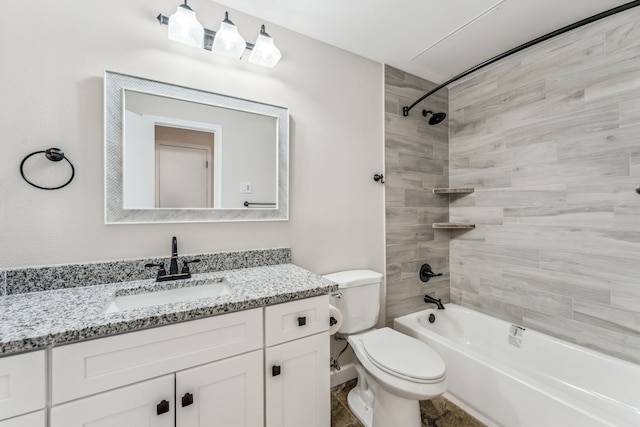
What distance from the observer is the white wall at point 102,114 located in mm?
1103

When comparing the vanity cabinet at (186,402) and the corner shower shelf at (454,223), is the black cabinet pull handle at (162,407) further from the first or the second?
the corner shower shelf at (454,223)

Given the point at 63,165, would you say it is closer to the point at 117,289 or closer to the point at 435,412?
the point at 117,289

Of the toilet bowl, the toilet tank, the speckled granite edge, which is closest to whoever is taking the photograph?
the speckled granite edge

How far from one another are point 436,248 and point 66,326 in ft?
7.72

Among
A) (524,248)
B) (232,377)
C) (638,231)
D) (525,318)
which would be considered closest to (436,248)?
(524,248)

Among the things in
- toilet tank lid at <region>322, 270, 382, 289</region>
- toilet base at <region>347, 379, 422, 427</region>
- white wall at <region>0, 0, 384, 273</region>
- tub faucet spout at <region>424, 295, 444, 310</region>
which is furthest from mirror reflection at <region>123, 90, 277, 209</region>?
tub faucet spout at <region>424, 295, 444, 310</region>

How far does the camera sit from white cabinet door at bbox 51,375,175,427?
79cm

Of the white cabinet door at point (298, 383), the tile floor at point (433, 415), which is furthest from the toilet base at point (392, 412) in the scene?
the white cabinet door at point (298, 383)

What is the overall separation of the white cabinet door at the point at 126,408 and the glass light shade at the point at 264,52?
154 cm

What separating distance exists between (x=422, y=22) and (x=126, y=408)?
2309 millimetres

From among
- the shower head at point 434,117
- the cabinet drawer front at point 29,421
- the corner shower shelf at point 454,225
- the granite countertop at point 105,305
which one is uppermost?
the shower head at point 434,117

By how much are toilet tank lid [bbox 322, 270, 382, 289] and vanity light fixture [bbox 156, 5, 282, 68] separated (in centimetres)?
133

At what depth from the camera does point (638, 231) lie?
1453 millimetres

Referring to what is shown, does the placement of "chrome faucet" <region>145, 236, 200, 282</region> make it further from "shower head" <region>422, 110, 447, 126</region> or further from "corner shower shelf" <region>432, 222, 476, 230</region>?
"shower head" <region>422, 110, 447, 126</region>
